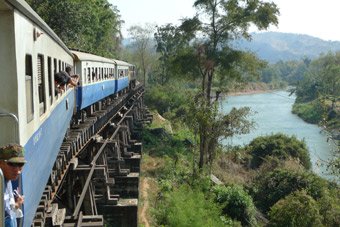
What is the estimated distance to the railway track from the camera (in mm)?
7724

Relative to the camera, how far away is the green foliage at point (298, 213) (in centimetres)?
1606

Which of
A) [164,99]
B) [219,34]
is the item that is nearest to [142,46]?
[164,99]

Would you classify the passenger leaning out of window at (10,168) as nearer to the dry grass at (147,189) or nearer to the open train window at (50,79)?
the open train window at (50,79)

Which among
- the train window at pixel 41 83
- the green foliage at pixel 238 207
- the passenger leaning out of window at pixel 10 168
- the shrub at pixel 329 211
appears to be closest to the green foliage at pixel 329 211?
the shrub at pixel 329 211

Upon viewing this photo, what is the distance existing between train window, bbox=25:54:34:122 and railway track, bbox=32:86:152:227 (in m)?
1.66

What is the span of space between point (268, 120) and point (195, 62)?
2853cm

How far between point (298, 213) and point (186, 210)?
12.5 feet

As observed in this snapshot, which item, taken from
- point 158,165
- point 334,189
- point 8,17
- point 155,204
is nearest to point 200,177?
point 158,165

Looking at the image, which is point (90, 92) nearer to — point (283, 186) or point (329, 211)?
point (329, 211)

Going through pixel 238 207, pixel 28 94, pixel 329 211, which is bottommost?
pixel 238 207

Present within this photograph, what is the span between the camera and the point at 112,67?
20.1 metres

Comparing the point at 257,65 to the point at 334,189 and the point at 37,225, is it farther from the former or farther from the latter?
the point at 37,225

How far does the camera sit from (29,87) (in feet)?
14.0

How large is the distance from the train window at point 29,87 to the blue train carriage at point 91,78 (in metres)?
7.01
